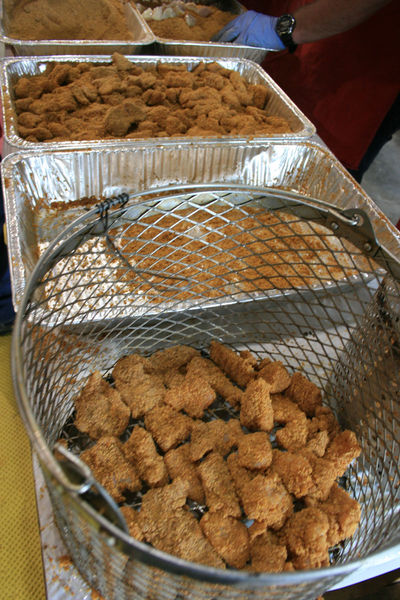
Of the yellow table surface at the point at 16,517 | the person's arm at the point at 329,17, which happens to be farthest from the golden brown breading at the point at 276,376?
the person's arm at the point at 329,17

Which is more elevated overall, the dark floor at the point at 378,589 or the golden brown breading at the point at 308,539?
the golden brown breading at the point at 308,539

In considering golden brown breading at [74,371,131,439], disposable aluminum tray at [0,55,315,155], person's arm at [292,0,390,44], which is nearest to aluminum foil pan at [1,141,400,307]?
disposable aluminum tray at [0,55,315,155]

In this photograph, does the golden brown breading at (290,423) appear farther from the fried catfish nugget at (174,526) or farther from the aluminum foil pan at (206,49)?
the aluminum foil pan at (206,49)

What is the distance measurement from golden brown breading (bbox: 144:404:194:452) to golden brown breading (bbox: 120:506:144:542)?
0.10 m

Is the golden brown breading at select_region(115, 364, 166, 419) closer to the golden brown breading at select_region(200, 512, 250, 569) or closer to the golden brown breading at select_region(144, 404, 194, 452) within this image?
the golden brown breading at select_region(144, 404, 194, 452)

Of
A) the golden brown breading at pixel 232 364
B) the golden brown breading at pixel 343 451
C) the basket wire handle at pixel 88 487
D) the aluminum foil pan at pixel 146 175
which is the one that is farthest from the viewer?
the aluminum foil pan at pixel 146 175

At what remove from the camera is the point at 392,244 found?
2.80 feet

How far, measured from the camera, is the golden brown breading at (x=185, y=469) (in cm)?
53

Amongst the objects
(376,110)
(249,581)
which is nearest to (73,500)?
(249,581)

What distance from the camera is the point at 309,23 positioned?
1309 mm

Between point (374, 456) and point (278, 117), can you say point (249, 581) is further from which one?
point (278, 117)

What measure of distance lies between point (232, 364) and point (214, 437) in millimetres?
128

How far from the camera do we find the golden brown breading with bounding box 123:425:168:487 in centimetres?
53

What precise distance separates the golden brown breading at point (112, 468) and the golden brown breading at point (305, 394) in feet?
0.89
